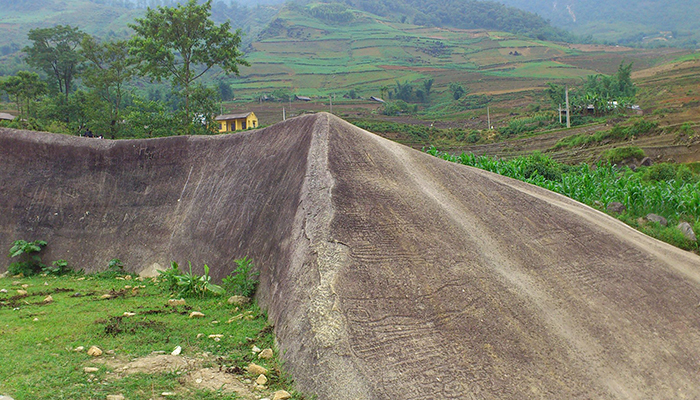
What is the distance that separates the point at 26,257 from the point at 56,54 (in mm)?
40865

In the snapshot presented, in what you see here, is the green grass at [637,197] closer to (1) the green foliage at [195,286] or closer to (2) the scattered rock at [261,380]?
(1) the green foliage at [195,286]

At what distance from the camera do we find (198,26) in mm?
25656

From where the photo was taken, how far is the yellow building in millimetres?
51428

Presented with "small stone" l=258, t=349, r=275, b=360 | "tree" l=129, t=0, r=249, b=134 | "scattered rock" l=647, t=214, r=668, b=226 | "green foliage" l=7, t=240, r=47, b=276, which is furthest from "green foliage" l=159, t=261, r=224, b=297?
"tree" l=129, t=0, r=249, b=134

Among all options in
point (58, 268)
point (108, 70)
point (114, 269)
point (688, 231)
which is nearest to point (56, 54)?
point (108, 70)

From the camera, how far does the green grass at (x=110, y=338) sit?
422cm

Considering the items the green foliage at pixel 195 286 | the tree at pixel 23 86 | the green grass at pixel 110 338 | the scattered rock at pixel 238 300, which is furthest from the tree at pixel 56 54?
the scattered rock at pixel 238 300

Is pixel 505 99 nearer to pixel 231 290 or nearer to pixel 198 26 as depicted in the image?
pixel 198 26

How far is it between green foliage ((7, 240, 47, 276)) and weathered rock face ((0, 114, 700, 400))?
0.23 meters

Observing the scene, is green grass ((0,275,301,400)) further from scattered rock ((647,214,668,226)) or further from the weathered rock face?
scattered rock ((647,214,668,226))

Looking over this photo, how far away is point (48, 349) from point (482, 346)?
3963 mm

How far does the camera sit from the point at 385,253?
17.5 feet

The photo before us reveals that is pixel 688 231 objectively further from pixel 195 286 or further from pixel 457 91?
pixel 457 91

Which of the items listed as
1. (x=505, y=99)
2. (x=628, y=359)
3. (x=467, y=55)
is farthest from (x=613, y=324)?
(x=467, y=55)
